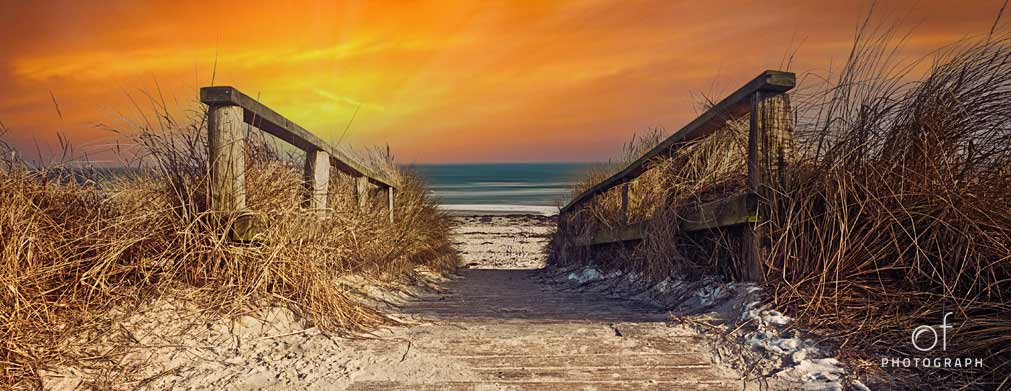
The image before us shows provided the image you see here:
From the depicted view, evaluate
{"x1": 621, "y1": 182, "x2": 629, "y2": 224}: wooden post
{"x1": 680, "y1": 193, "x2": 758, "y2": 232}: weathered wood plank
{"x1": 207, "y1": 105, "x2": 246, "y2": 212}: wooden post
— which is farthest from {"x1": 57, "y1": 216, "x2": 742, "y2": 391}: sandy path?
{"x1": 621, "y1": 182, "x2": 629, "y2": 224}: wooden post

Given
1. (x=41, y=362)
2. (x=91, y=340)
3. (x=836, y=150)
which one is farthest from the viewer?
(x=836, y=150)

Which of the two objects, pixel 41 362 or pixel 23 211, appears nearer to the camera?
pixel 41 362

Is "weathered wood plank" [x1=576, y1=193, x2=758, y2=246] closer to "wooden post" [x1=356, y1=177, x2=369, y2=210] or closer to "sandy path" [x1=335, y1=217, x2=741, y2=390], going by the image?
"sandy path" [x1=335, y1=217, x2=741, y2=390]

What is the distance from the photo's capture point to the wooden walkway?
2451 millimetres

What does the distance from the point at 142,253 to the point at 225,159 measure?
1.95 feet

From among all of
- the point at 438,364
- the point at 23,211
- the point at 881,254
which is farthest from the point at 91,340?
the point at 881,254

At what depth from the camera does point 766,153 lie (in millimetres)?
3211

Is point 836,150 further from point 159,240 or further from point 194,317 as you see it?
point 159,240

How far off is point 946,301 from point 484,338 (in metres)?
1.97

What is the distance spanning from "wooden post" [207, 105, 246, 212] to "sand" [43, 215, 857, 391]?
56cm

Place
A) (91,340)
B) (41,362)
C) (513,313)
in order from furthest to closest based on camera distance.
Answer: (513,313), (91,340), (41,362)

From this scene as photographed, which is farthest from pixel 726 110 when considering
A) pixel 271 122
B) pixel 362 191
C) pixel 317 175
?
pixel 362 191

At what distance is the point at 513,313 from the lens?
375 centimetres

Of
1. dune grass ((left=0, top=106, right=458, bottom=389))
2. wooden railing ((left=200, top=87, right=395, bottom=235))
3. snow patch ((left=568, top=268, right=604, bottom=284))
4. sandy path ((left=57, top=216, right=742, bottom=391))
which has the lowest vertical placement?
snow patch ((left=568, top=268, right=604, bottom=284))
